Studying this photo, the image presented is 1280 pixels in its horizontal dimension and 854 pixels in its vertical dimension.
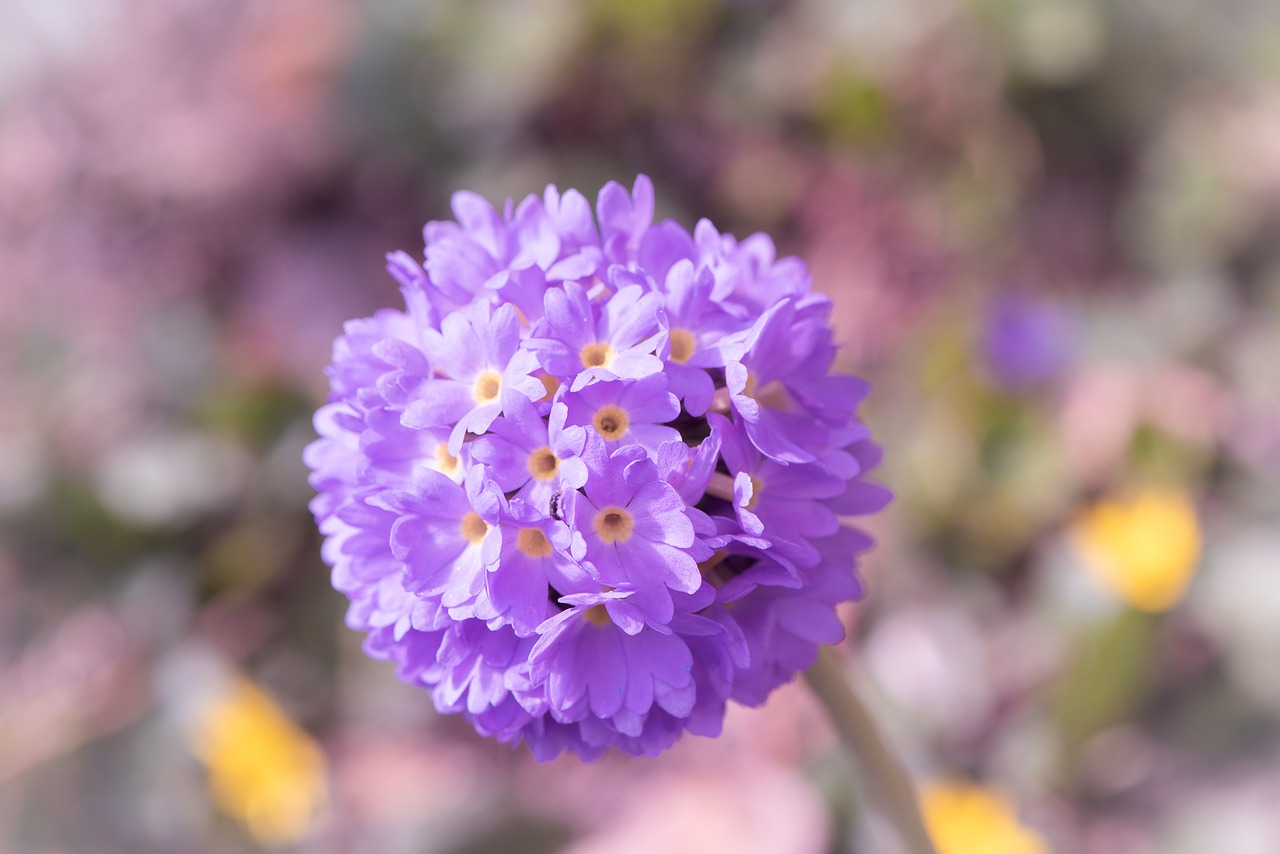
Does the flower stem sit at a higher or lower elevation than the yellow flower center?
lower

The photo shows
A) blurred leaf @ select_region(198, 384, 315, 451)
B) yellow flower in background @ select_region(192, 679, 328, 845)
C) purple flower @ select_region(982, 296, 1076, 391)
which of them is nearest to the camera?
yellow flower in background @ select_region(192, 679, 328, 845)

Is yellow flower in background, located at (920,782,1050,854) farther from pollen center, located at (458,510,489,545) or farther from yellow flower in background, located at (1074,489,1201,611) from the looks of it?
pollen center, located at (458,510,489,545)

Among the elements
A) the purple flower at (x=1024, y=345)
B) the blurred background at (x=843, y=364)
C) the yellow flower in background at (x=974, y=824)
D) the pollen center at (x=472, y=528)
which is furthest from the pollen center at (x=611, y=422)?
the purple flower at (x=1024, y=345)

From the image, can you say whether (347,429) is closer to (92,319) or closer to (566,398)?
(566,398)

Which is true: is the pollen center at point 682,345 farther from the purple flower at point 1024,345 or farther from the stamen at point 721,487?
the purple flower at point 1024,345

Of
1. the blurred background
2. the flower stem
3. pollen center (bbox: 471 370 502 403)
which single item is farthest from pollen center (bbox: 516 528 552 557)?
the blurred background

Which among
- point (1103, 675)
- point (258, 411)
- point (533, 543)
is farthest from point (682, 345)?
point (258, 411)

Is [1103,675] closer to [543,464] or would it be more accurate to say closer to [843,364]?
[843,364]
